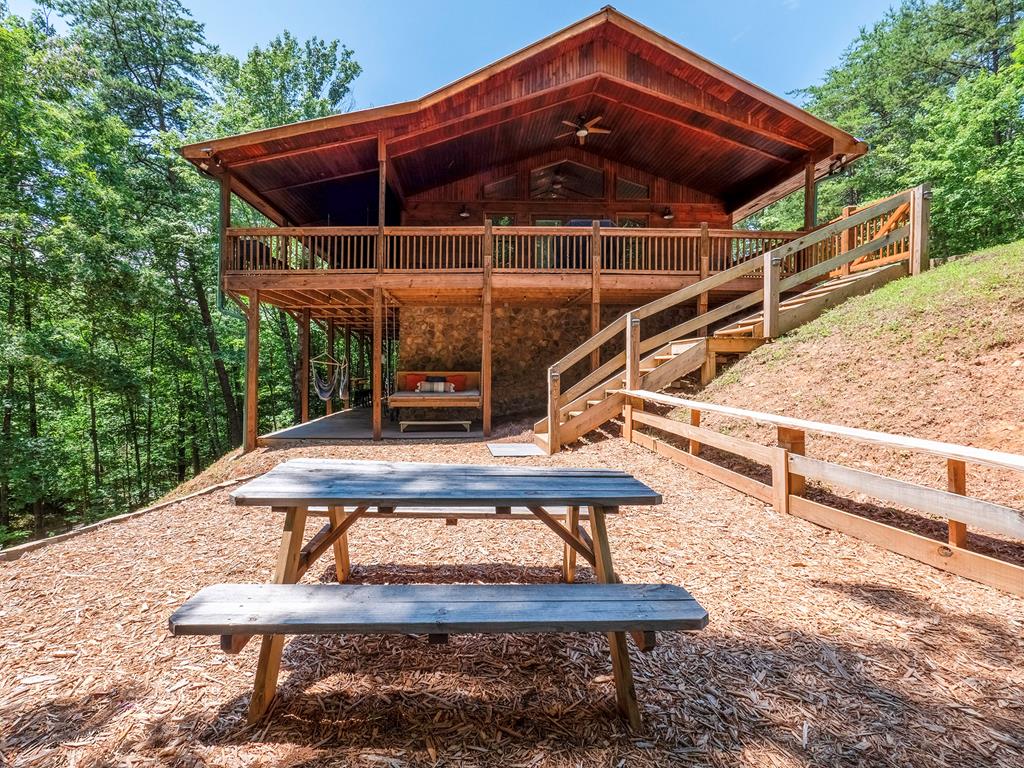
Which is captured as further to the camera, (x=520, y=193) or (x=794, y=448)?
(x=520, y=193)

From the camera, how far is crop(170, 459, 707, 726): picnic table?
1.42 m

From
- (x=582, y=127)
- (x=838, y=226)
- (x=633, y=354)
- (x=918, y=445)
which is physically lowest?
(x=918, y=445)

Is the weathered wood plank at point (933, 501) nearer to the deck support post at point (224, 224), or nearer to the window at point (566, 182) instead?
the window at point (566, 182)

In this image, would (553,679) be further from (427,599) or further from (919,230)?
(919,230)

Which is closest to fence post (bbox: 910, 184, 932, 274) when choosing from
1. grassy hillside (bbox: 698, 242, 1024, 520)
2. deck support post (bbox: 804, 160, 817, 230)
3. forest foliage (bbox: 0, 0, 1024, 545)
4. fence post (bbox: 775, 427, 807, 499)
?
grassy hillside (bbox: 698, 242, 1024, 520)

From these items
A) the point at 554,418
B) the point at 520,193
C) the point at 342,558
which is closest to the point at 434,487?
the point at 342,558

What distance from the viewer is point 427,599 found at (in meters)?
1.56

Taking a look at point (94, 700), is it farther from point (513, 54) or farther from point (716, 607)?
point (513, 54)

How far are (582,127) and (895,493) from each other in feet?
29.5

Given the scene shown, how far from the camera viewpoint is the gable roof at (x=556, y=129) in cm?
814

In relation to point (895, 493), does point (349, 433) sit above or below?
below

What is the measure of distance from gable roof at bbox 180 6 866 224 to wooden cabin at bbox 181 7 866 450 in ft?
0.12

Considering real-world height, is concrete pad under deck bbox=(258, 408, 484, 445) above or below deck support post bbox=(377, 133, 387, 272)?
below

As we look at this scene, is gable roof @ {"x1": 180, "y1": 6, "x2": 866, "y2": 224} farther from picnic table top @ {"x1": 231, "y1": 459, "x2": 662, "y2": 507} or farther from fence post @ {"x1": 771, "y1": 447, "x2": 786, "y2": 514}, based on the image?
fence post @ {"x1": 771, "y1": 447, "x2": 786, "y2": 514}
